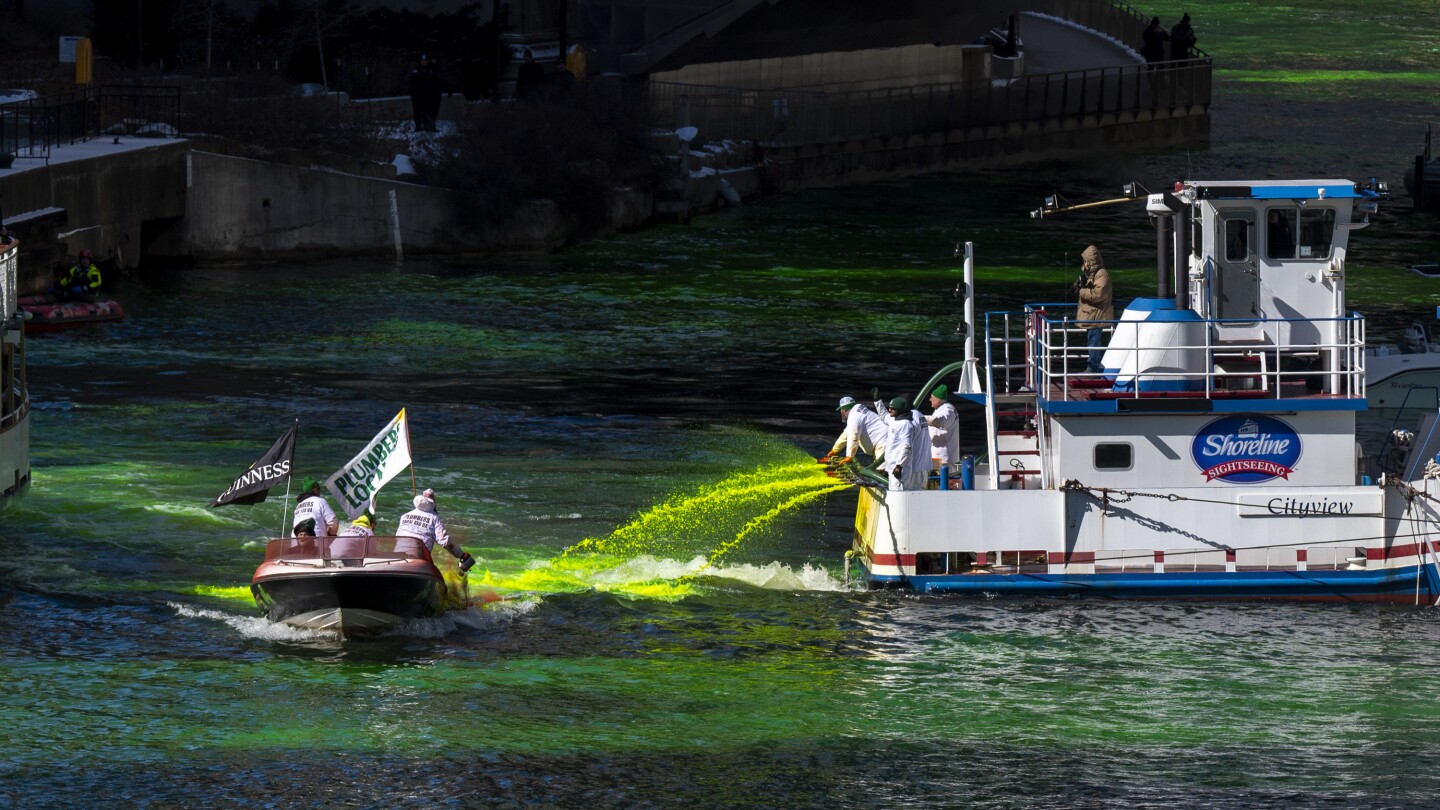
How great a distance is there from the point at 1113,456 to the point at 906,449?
279 cm

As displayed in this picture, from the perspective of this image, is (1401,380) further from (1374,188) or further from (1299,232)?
(1374,188)

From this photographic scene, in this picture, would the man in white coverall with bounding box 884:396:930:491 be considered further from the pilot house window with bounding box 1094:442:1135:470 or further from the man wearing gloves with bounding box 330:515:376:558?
the man wearing gloves with bounding box 330:515:376:558

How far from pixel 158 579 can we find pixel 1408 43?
139317 mm

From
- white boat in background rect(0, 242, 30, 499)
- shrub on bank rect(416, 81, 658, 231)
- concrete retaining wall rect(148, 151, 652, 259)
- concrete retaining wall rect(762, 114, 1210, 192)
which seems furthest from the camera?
concrete retaining wall rect(762, 114, 1210, 192)

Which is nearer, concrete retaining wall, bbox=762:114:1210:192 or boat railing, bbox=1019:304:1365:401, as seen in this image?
boat railing, bbox=1019:304:1365:401

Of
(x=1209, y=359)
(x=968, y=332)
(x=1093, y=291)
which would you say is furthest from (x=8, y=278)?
(x=1209, y=359)

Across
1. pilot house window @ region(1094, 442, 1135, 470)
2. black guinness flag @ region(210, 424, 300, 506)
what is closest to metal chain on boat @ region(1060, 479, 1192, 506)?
pilot house window @ region(1094, 442, 1135, 470)

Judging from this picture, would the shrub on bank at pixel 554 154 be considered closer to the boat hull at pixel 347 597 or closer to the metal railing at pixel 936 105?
the metal railing at pixel 936 105

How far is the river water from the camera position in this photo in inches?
932

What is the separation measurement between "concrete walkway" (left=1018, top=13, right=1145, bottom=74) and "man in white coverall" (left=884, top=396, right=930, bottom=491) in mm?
78611

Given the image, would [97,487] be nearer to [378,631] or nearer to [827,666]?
[378,631]

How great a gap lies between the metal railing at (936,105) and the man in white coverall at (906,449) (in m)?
49.9

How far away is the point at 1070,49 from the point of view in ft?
351

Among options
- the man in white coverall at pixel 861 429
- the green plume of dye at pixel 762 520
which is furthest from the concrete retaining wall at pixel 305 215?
the man in white coverall at pixel 861 429
